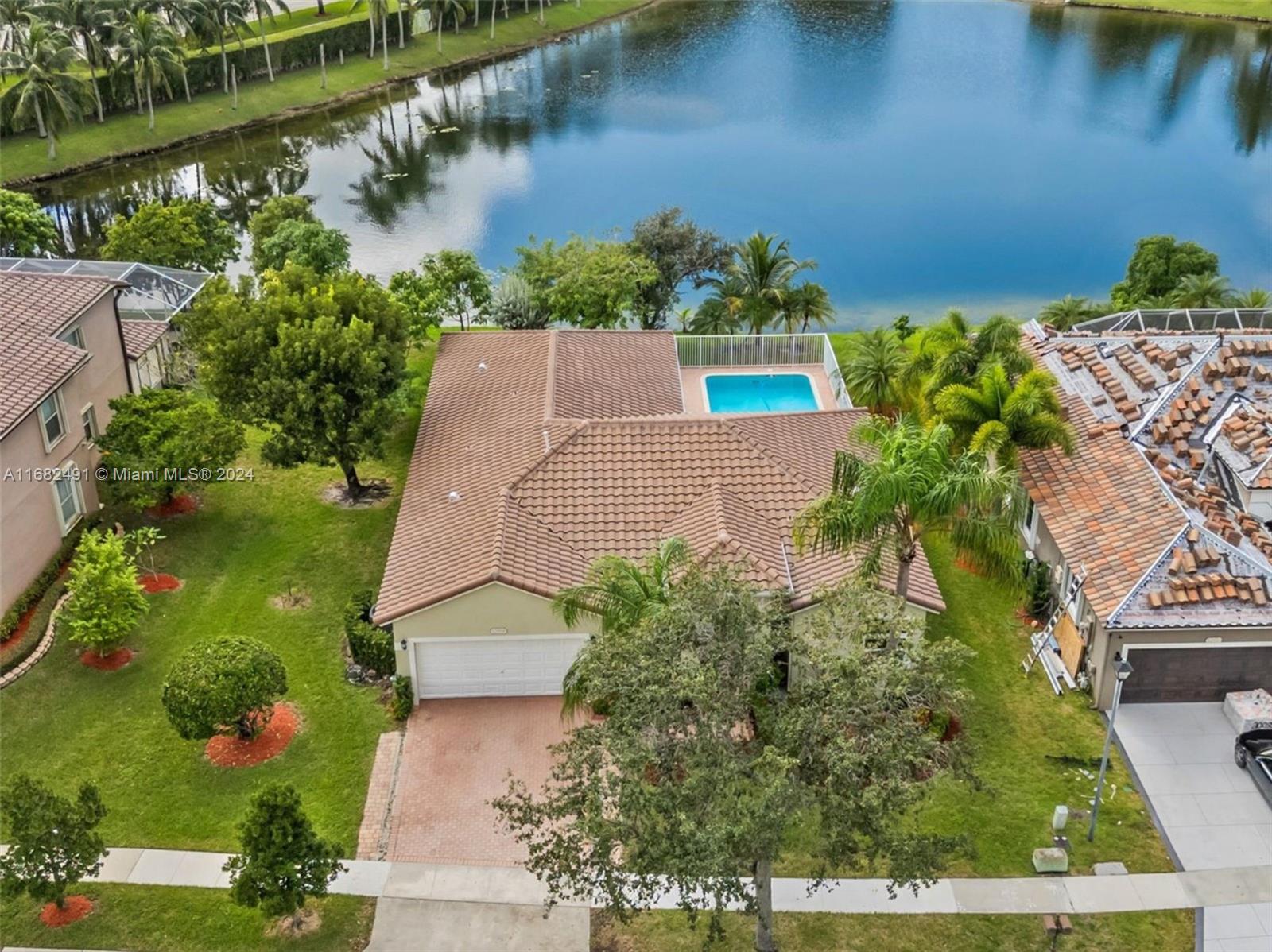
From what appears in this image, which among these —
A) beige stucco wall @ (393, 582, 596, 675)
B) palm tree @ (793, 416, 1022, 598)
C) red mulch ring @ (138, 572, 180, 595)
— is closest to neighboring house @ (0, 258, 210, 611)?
red mulch ring @ (138, 572, 180, 595)

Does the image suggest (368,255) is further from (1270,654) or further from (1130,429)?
(1270,654)

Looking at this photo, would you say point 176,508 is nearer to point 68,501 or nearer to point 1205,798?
point 68,501

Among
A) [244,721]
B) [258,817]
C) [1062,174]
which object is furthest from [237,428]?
[1062,174]

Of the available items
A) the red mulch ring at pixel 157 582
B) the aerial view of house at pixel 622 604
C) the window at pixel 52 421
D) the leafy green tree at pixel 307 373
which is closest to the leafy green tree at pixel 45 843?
the aerial view of house at pixel 622 604

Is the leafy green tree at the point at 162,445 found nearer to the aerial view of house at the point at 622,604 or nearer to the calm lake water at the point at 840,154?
the aerial view of house at the point at 622,604

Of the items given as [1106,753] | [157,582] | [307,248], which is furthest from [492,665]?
[307,248]
